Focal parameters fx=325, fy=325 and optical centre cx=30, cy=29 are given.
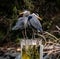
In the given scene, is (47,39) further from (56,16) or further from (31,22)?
(31,22)

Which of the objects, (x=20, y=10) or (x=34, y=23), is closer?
(x=34, y=23)

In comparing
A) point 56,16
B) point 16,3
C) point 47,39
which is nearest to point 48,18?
point 56,16

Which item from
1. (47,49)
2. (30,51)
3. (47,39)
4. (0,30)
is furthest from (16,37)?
(30,51)

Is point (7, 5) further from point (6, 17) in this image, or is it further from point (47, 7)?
point (47, 7)

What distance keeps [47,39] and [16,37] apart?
0.99 meters

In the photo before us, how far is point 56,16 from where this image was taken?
7.59 metres

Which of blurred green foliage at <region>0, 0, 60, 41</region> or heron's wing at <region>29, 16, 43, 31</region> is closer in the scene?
heron's wing at <region>29, 16, 43, 31</region>

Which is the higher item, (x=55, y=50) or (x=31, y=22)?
(x=31, y=22)

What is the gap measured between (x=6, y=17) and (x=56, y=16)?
46.0 inches

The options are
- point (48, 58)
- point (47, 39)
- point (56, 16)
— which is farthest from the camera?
point (56, 16)

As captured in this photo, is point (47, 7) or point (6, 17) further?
point (47, 7)

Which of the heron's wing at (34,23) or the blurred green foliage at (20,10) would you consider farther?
the blurred green foliage at (20,10)

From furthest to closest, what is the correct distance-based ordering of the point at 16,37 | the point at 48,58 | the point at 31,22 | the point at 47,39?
the point at 16,37
the point at 47,39
the point at 48,58
the point at 31,22

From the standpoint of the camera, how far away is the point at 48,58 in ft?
17.4
